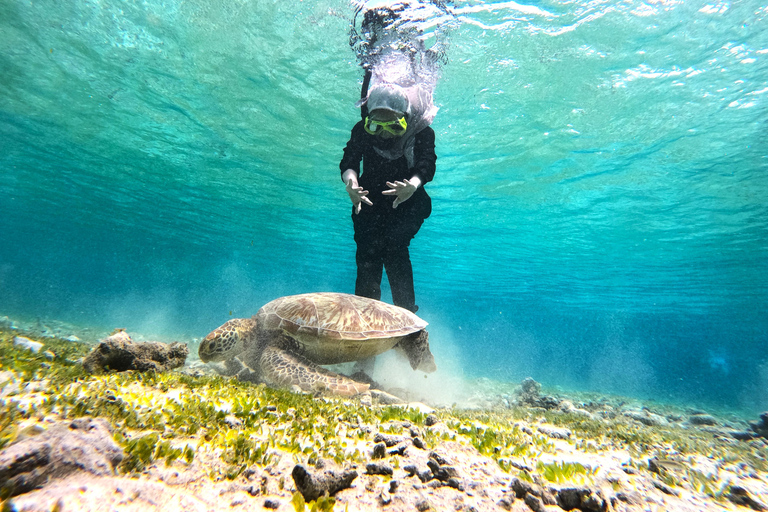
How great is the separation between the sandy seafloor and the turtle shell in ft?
4.67

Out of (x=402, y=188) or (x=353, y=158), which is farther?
(x=353, y=158)

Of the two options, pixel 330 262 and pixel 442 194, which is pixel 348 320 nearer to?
pixel 442 194

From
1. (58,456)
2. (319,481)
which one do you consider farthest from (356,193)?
(58,456)

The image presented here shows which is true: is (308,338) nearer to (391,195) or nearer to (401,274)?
(401,274)

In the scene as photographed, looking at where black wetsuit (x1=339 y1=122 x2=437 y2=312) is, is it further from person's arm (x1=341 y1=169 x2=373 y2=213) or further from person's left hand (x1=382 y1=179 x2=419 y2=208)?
person's left hand (x1=382 y1=179 x2=419 y2=208)

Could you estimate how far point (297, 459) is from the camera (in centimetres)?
188

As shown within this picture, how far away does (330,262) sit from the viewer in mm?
36906

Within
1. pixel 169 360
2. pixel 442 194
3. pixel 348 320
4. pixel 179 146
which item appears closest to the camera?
pixel 169 360

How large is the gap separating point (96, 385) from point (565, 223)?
73.3ft

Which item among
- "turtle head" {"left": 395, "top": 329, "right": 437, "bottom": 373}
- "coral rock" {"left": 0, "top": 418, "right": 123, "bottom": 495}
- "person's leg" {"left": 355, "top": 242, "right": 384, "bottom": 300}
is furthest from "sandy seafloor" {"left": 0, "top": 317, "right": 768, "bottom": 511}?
"person's leg" {"left": 355, "top": 242, "right": 384, "bottom": 300}

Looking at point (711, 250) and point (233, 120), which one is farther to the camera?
point (711, 250)

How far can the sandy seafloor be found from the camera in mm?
1396

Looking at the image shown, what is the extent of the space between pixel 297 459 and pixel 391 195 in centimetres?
525

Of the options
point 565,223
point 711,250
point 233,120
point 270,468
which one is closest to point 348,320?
point 270,468
